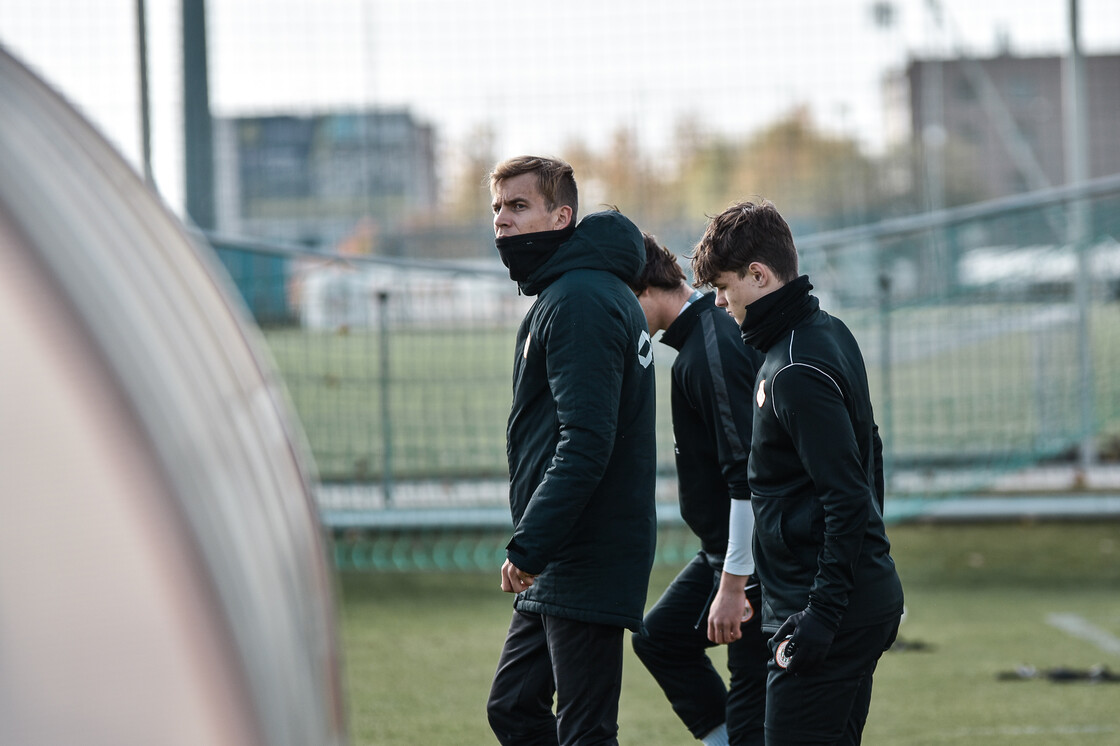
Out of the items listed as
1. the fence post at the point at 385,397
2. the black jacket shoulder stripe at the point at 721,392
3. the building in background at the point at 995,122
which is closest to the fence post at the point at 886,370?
the building in background at the point at 995,122

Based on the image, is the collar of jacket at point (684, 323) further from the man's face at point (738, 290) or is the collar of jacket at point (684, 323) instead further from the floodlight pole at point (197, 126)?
the floodlight pole at point (197, 126)

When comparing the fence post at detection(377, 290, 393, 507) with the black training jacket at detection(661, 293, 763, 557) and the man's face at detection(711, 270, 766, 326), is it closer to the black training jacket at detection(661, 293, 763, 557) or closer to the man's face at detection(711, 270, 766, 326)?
the black training jacket at detection(661, 293, 763, 557)

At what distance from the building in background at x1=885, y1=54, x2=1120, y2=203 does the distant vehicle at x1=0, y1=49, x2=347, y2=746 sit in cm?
863

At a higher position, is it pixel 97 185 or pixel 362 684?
pixel 97 185

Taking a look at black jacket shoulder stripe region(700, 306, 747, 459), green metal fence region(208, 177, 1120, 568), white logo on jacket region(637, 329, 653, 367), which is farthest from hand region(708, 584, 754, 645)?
green metal fence region(208, 177, 1120, 568)

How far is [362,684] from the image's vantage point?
5469mm

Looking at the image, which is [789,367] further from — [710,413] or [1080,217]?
[1080,217]

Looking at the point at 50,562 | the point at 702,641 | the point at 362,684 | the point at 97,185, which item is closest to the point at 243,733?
the point at 50,562

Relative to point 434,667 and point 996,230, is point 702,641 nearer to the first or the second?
point 434,667

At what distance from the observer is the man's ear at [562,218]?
3.18 metres

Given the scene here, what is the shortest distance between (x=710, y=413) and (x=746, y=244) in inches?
24.2

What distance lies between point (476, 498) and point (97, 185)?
23.9 feet

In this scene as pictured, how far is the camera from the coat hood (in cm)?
307

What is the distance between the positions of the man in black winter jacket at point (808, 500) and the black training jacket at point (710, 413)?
43 cm
